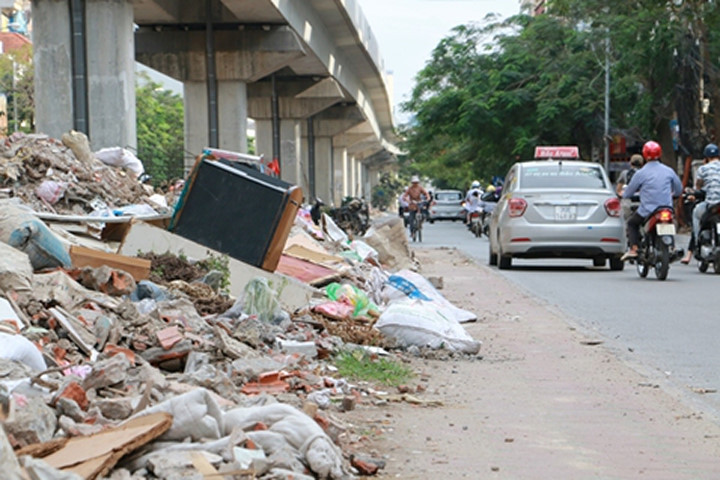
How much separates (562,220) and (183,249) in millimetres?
8844

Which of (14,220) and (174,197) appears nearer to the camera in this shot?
(14,220)

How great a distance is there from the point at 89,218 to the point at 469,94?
137 ft

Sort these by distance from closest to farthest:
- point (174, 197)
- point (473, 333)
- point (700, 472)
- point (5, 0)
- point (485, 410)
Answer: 1. point (700, 472)
2. point (485, 410)
3. point (473, 333)
4. point (174, 197)
5. point (5, 0)

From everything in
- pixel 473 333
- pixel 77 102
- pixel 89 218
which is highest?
pixel 77 102

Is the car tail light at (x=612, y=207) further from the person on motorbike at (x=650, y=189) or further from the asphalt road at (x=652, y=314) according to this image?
the person on motorbike at (x=650, y=189)

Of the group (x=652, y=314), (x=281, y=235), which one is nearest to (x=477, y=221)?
(x=652, y=314)

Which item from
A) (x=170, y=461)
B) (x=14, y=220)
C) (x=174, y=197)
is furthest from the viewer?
(x=174, y=197)

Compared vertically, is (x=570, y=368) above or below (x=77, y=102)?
below

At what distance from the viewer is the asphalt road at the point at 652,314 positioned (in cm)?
858

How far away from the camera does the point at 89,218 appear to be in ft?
39.2

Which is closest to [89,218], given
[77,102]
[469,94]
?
[77,102]

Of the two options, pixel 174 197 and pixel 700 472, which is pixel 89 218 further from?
pixel 700 472

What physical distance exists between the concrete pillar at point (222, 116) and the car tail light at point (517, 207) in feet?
57.4

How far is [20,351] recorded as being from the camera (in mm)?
6441
